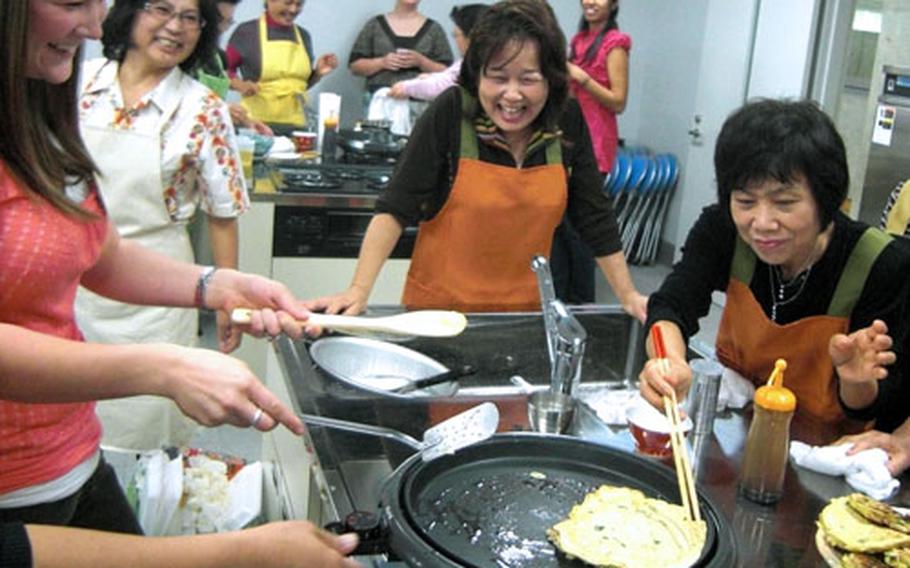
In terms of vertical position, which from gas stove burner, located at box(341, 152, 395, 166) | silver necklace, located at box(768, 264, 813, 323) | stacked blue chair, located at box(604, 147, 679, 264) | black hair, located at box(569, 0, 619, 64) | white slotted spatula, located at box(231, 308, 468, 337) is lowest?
stacked blue chair, located at box(604, 147, 679, 264)

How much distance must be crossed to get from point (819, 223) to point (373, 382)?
2.65 ft

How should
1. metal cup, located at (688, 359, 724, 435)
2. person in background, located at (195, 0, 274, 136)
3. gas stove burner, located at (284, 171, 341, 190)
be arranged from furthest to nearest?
gas stove burner, located at (284, 171, 341, 190) → person in background, located at (195, 0, 274, 136) → metal cup, located at (688, 359, 724, 435)

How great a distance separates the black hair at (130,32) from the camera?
7.36ft

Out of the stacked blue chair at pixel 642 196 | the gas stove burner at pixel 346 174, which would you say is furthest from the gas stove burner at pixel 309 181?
the stacked blue chair at pixel 642 196

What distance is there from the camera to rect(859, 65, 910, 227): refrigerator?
4.16 meters

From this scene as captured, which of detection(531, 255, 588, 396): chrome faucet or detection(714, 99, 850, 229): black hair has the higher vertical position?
detection(714, 99, 850, 229): black hair

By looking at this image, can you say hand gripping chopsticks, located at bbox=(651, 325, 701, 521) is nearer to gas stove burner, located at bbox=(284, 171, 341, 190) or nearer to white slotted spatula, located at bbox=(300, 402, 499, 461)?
white slotted spatula, located at bbox=(300, 402, 499, 461)

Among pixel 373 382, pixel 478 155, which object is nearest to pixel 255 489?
pixel 373 382

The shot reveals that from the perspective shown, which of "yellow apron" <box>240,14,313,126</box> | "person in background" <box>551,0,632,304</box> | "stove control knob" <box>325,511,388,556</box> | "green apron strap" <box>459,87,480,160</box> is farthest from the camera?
"yellow apron" <box>240,14,313,126</box>

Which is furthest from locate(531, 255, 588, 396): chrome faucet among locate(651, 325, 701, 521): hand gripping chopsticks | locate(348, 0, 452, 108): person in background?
locate(348, 0, 452, 108): person in background

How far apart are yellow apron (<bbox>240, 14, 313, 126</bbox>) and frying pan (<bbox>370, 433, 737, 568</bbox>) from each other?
12.0ft

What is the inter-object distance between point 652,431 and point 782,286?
471mm

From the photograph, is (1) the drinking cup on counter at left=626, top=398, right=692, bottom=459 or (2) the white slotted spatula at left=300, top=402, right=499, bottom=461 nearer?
(2) the white slotted spatula at left=300, top=402, right=499, bottom=461

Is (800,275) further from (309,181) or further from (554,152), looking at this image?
(309,181)
